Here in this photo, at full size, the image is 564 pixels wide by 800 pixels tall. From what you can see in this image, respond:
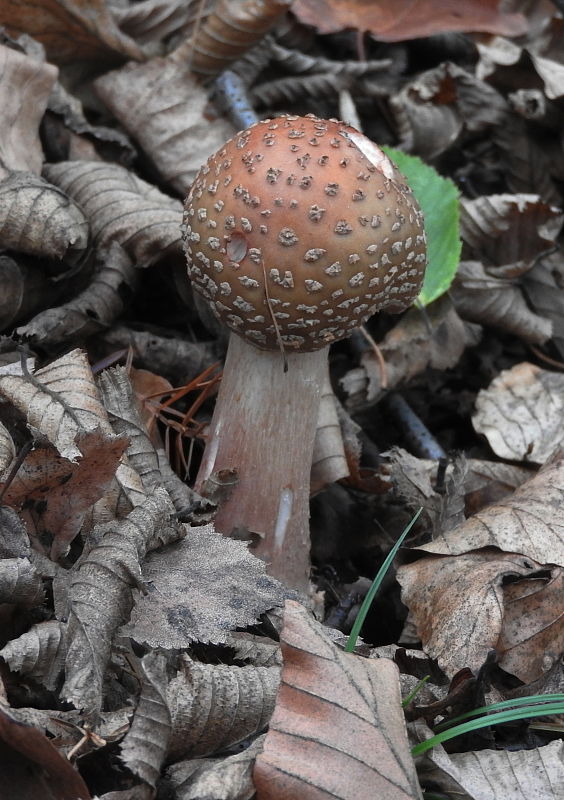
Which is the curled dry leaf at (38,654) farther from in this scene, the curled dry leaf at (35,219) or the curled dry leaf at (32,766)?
the curled dry leaf at (35,219)

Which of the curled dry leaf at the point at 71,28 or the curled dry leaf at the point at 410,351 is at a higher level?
the curled dry leaf at the point at 71,28

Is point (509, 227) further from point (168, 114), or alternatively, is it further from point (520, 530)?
point (520, 530)

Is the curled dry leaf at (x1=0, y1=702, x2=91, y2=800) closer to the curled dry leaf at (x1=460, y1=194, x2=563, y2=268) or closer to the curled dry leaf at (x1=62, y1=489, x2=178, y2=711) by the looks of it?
the curled dry leaf at (x1=62, y1=489, x2=178, y2=711)

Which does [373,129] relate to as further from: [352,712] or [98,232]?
[352,712]

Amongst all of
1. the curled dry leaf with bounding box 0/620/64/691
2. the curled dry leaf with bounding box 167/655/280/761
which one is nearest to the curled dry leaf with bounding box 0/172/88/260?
the curled dry leaf with bounding box 0/620/64/691

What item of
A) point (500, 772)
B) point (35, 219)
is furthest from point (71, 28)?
point (500, 772)

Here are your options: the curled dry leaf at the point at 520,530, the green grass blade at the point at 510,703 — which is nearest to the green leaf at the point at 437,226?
the curled dry leaf at the point at 520,530

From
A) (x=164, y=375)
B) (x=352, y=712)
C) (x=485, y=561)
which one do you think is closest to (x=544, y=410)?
(x=485, y=561)
